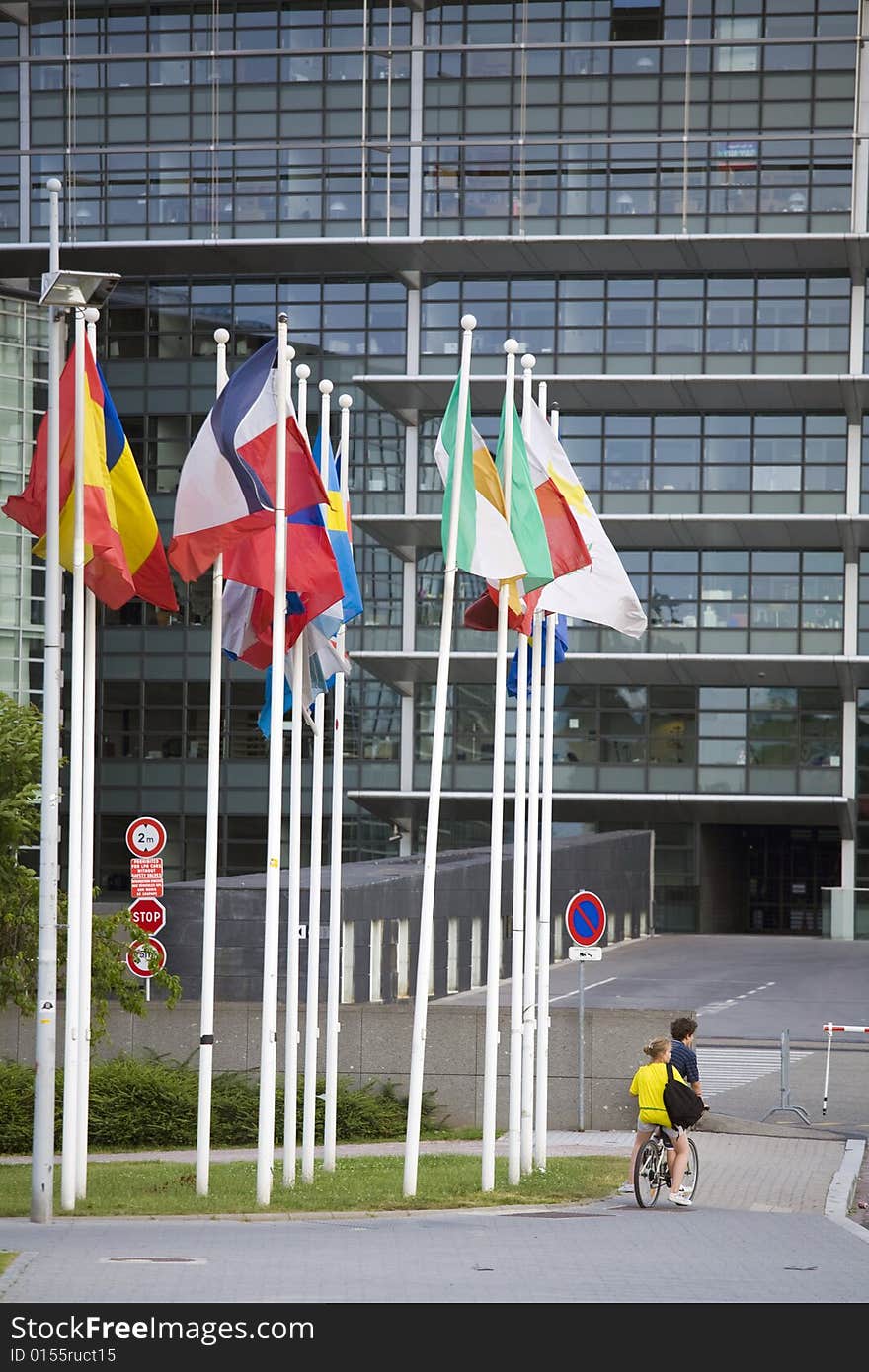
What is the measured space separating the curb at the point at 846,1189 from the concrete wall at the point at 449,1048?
2.51 metres

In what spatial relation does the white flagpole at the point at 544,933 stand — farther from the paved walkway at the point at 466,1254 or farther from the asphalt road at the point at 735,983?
the asphalt road at the point at 735,983

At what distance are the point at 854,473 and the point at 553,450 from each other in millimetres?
39624

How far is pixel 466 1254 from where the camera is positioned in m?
13.3

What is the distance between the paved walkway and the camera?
1108 cm

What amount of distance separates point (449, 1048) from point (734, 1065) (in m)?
6.31

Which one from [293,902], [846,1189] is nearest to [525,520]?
[293,902]

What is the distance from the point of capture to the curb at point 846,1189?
16922 mm

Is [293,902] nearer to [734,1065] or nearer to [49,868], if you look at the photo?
[49,868]

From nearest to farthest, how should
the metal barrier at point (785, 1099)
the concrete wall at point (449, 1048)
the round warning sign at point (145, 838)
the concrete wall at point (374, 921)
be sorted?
the concrete wall at point (449, 1048) < the metal barrier at point (785, 1099) < the concrete wall at point (374, 921) < the round warning sign at point (145, 838)

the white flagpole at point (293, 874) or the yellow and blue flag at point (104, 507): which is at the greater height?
the yellow and blue flag at point (104, 507)

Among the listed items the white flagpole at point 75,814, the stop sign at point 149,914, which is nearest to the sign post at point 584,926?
the stop sign at point 149,914

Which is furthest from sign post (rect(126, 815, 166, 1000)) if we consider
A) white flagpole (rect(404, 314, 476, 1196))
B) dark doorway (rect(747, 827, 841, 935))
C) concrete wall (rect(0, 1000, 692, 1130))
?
dark doorway (rect(747, 827, 841, 935))

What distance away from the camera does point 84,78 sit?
5978 centimetres
